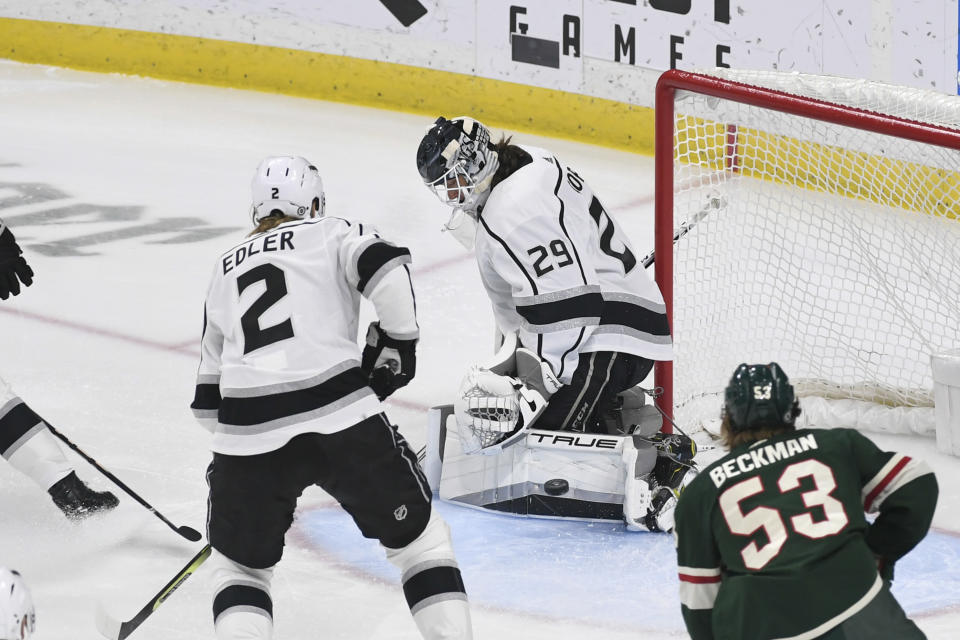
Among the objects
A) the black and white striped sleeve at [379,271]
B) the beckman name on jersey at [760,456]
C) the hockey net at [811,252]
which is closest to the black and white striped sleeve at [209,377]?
the black and white striped sleeve at [379,271]

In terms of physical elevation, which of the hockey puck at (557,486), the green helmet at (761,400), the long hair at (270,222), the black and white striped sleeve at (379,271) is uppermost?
the long hair at (270,222)

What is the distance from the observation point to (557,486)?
350cm

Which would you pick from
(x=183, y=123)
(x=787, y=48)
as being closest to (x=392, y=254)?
(x=787, y=48)

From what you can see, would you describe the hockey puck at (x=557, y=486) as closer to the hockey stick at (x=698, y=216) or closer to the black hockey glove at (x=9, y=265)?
the hockey stick at (x=698, y=216)

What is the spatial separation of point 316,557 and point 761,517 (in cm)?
158

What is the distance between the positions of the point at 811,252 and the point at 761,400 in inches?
79.3

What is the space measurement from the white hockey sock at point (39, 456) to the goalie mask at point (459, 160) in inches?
41.1

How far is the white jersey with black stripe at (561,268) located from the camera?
3346mm

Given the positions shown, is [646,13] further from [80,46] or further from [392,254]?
[392,254]

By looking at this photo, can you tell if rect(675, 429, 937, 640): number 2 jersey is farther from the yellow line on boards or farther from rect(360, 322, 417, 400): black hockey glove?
the yellow line on boards

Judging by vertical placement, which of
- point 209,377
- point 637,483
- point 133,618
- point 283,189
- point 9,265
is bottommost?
point 133,618

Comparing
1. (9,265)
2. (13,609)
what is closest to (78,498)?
(9,265)

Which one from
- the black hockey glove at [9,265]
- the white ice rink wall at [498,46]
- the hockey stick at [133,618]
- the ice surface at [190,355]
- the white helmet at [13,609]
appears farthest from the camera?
the white ice rink wall at [498,46]

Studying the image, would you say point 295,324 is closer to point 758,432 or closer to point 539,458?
point 758,432
